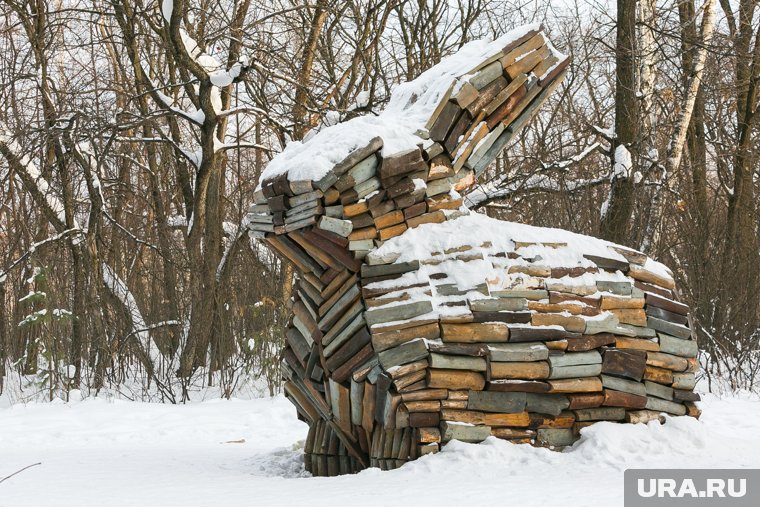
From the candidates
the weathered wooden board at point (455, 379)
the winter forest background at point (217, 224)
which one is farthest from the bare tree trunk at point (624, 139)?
the weathered wooden board at point (455, 379)

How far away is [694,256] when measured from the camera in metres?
10.5

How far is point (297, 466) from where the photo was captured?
19.5ft

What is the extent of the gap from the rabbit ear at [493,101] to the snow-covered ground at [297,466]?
6.44ft

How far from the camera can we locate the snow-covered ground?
166 inches

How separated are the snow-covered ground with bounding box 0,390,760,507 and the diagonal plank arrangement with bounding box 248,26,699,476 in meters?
0.22

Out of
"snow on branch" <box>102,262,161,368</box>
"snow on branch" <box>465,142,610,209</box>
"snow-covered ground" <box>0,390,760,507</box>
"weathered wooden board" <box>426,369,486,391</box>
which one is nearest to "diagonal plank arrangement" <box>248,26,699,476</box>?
"weathered wooden board" <box>426,369,486,391</box>

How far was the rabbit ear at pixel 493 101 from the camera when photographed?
555cm

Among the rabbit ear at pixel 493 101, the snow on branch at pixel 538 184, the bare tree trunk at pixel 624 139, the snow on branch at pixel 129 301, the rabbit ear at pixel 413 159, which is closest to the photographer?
the rabbit ear at pixel 413 159

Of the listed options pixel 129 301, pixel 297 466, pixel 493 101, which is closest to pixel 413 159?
pixel 493 101

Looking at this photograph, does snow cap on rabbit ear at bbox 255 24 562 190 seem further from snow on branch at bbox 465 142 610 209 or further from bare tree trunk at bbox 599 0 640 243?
snow on branch at bbox 465 142 610 209

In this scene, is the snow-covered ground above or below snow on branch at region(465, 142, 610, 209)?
below

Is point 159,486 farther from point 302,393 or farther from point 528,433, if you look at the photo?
point 528,433

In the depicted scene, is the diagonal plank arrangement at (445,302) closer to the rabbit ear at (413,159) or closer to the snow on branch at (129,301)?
the rabbit ear at (413,159)

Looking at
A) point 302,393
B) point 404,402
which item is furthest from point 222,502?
point 302,393
